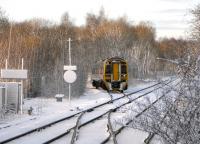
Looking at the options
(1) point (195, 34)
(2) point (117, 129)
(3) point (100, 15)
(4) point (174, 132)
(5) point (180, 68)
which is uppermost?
(3) point (100, 15)

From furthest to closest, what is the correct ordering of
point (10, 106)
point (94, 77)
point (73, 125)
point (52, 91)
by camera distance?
point (94, 77) < point (52, 91) < point (10, 106) < point (73, 125)

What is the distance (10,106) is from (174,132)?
15609mm

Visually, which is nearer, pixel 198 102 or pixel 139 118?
pixel 198 102

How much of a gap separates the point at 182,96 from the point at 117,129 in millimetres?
9601

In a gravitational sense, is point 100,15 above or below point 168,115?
above

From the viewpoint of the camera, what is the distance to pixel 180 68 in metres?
7.14

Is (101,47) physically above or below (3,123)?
above

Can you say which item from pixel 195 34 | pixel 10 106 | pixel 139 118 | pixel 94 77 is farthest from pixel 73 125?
pixel 94 77

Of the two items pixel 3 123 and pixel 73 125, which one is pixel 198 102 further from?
pixel 3 123

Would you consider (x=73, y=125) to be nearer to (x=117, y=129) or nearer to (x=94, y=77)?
(x=117, y=129)

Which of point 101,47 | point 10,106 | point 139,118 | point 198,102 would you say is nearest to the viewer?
point 198,102

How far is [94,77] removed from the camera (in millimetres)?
42969

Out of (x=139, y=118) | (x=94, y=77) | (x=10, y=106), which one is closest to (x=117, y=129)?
(x=10, y=106)

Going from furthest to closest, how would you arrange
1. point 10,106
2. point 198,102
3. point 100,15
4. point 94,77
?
1. point 100,15
2. point 94,77
3. point 10,106
4. point 198,102
